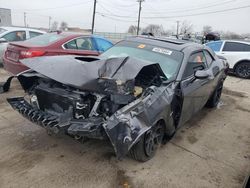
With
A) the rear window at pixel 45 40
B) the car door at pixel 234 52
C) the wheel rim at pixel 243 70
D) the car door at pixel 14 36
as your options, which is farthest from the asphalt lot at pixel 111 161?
the car door at pixel 234 52

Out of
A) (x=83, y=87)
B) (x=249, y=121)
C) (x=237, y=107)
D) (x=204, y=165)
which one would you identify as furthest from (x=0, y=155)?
(x=237, y=107)

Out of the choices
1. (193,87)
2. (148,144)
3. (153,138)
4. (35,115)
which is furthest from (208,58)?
(35,115)

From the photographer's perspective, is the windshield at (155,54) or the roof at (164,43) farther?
the roof at (164,43)

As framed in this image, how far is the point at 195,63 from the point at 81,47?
343 centimetres

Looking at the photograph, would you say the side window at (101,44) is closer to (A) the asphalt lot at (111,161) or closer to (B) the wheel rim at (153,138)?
(A) the asphalt lot at (111,161)

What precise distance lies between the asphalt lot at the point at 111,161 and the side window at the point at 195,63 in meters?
1.17

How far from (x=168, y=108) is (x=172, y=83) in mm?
388

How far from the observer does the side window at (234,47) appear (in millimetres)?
10943

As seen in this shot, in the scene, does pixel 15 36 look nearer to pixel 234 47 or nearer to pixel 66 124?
pixel 66 124

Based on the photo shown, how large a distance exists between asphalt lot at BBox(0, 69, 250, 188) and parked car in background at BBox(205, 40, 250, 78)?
A: 278 inches

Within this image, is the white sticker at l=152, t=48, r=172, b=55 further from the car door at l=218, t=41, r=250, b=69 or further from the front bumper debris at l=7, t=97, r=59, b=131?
the car door at l=218, t=41, r=250, b=69

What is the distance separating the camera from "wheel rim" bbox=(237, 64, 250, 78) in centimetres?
1073

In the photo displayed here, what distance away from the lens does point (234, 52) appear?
1098 cm

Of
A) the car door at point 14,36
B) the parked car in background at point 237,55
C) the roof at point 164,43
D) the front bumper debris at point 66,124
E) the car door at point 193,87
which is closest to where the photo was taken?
the front bumper debris at point 66,124
